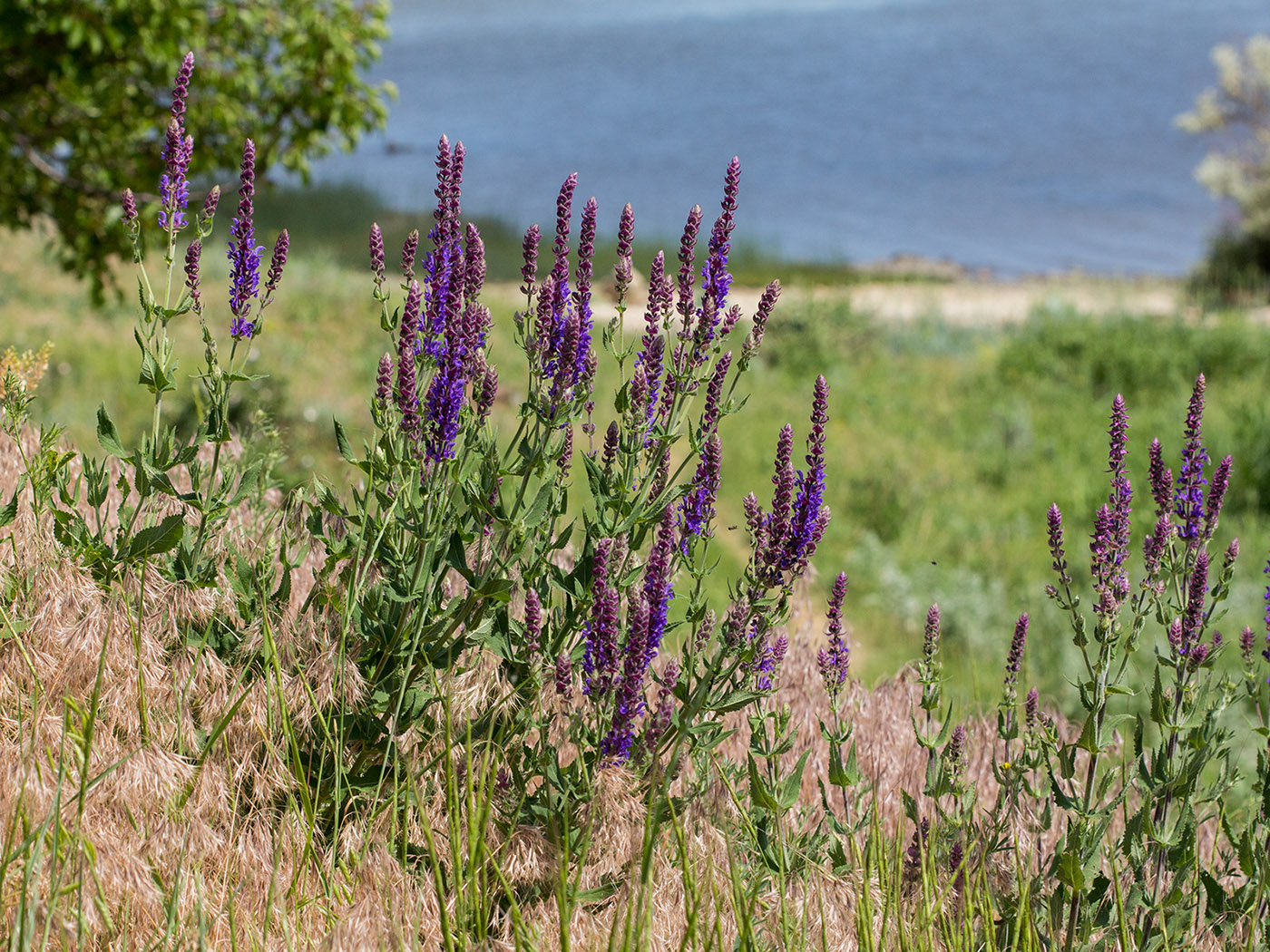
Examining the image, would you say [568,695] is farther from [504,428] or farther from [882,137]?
[882,137]

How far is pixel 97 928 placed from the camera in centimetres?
178

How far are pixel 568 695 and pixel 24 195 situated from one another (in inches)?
267

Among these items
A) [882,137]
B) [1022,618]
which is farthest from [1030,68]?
[1022,618]

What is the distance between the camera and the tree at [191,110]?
6.88m

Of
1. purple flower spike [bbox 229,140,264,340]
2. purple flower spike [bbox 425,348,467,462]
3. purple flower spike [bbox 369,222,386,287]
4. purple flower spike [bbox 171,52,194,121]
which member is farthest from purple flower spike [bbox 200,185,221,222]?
purple flower spike [bbox 425,348,467,462]

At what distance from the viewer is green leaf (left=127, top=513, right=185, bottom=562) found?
2.31 m

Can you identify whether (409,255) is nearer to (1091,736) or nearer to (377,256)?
(377,256)

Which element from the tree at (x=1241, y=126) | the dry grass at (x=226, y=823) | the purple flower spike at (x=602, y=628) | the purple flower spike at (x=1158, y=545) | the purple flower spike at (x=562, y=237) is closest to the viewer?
the dry grass at (x=226, y=823)

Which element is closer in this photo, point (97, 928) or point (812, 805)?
point (97, 928)

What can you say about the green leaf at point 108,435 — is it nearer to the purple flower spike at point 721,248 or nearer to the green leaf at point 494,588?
the green leaf at point 494,588

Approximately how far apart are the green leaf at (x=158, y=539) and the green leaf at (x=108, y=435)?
0.17 m

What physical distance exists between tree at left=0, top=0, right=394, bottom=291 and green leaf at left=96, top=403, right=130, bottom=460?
4805 millimetres

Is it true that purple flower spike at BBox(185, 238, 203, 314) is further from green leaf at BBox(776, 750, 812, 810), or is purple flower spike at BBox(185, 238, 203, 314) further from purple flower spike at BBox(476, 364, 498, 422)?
green leaf at BBox(776, 750, 812, 810)

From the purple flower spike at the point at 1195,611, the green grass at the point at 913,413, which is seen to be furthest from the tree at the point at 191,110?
the purple flower spike at the point at 1195,611
